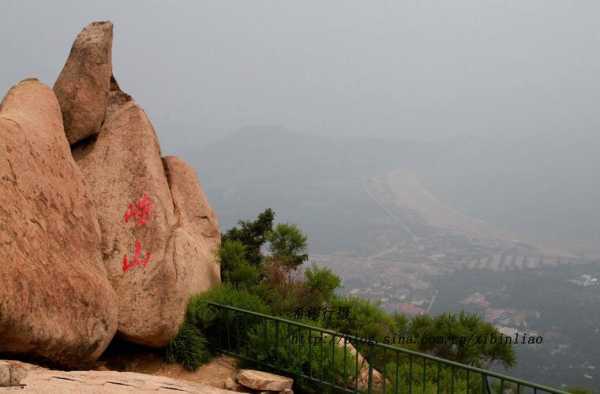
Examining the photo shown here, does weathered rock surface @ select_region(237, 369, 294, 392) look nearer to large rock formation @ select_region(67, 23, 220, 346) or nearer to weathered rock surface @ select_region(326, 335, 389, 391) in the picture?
weathered rock surface @ select_region(326, 335, 389, 391)

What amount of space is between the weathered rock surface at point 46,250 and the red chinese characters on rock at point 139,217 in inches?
29.2

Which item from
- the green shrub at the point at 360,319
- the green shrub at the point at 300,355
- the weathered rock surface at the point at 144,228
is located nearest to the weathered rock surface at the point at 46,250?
the weathered rock surface at the point at 144,228

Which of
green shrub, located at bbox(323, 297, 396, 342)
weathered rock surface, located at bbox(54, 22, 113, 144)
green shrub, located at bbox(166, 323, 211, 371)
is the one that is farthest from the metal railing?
weathered rock surface, located at bbox(54, 22, 113, 144)

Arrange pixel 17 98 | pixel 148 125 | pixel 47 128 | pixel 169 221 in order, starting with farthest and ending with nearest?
pixel 148 125, pixel 169 221, pixel 17 98, pixel 47 128

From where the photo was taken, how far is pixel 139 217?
11188 mm

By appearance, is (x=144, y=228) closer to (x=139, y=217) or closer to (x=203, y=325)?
(x=139, y=217)

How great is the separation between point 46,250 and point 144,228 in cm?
299

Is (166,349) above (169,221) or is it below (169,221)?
below

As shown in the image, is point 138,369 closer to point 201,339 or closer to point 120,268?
point 201,339

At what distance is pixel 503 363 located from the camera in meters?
13.0

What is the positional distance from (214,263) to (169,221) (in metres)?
1.90

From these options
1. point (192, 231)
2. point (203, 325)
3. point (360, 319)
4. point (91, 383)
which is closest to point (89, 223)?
point (203, 325)

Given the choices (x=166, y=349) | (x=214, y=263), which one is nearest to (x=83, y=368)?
(x=166, y=349)

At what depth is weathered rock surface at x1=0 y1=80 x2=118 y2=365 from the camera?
23.9 ft
